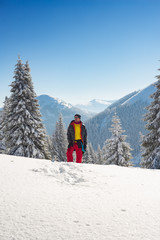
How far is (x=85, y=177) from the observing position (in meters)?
3.89

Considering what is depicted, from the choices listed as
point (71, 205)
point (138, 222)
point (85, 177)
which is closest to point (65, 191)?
point (71, 205)

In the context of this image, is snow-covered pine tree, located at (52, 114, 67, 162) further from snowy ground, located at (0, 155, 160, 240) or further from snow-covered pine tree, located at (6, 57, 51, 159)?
snowy ground, located at (0, 155, 160, 240)

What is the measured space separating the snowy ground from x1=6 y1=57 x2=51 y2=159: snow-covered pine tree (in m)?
11.7

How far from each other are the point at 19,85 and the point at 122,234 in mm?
16535

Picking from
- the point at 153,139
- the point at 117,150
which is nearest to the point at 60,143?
the point at 117,150

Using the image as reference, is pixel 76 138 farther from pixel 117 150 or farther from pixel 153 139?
pixel 117 150

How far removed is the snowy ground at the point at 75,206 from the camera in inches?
70.9

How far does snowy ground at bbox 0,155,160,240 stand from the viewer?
1.80 meters

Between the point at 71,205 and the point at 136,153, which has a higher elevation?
the point at 71,205

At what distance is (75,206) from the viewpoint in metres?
2.44

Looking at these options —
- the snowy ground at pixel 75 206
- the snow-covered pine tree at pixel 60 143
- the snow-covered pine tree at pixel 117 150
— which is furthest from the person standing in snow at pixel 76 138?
the snow-covered pine tree at pixel 60 143

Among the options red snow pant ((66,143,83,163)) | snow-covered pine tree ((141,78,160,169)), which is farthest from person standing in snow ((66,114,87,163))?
snow-covered pine tree ((141,78,160,169))

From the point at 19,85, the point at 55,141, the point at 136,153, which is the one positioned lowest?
the point at 136,153

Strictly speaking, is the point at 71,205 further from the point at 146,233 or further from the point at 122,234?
the point at 146,233
